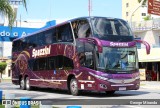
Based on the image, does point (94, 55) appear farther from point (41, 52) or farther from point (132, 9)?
point (132, 9)

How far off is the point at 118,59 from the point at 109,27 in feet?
5.31

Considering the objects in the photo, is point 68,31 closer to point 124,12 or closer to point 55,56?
point 55,56

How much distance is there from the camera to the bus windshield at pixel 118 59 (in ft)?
59.7

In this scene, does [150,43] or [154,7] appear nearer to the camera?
[154,7]

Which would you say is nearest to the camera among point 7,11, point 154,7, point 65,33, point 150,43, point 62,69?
Result: point 7,11

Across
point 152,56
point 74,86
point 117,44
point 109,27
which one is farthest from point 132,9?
point 117,44

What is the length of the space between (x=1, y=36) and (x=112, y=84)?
2502 centimetres

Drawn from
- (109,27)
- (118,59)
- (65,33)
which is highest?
(109,27)

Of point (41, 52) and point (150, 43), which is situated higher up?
point (150, 43)

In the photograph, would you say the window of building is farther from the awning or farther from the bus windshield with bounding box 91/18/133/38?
the awning

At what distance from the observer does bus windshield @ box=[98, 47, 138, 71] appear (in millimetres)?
18188

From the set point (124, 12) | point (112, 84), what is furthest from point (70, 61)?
point (124, 12)

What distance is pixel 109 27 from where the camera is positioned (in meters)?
18.9

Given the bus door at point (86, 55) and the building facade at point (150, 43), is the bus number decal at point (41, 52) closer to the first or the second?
the bus door at point (86, 55)
